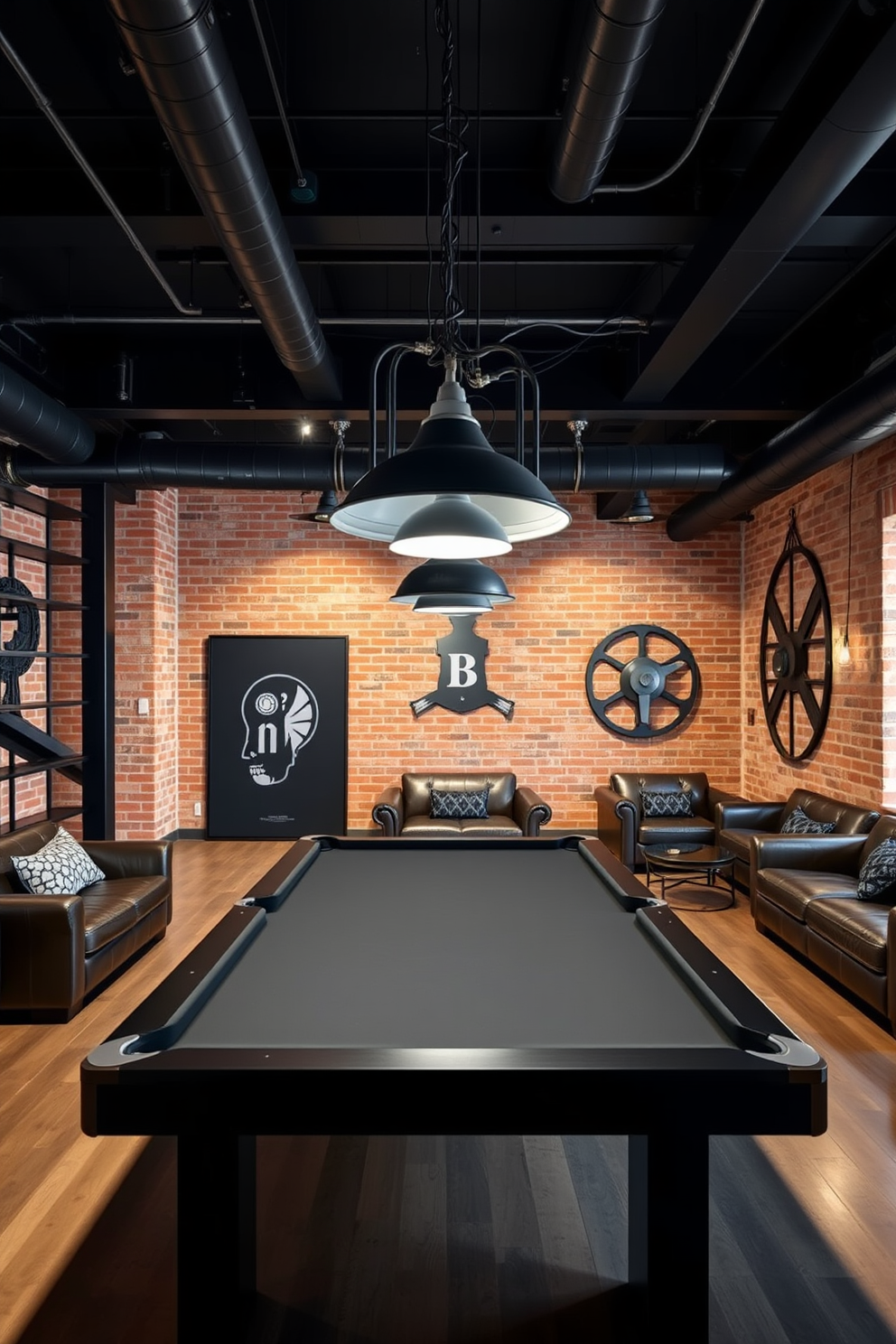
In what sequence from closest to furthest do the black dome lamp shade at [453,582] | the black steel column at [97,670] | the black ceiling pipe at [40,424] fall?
the black dome lamp shade at [453,582] < the black ceiling pipe at [40,424] < the black steel column at [97,670]

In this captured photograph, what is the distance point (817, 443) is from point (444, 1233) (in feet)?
13.5

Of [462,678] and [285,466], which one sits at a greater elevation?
[285,466]

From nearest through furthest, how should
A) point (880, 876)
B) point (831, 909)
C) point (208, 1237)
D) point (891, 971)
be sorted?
point (208, 1237), point (891, 971), point (831, 909), point (880, 876)

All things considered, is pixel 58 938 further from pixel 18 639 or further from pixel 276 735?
pixel 276 735

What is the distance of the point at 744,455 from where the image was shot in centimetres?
Answer: 629

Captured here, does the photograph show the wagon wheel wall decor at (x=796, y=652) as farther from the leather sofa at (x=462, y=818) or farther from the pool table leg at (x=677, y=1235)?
the pool table leg at (x=677, y=1235)

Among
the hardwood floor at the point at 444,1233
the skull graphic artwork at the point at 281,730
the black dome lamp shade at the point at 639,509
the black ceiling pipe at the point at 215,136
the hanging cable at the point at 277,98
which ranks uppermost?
the hanging cable at the point at 277,98

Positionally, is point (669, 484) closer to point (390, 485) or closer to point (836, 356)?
point (836, 356)

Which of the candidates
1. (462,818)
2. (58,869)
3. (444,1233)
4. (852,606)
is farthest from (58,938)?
(852,606)

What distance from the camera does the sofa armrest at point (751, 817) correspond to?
645cm

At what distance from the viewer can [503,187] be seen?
3115mm

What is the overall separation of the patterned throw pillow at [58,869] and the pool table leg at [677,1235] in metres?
3.46

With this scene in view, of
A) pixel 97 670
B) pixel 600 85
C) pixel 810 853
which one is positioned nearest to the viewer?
pixel 600 85

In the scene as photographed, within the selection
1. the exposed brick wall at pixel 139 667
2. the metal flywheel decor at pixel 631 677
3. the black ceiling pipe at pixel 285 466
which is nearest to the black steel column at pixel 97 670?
the black ceiling pipe at pixel 285 466
